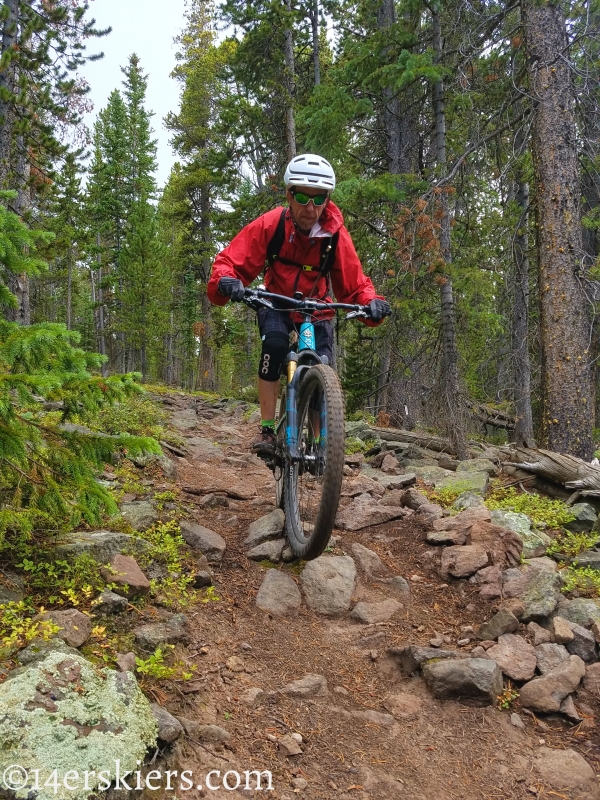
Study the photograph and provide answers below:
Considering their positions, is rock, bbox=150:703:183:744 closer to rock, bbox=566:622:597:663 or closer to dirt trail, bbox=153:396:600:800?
dirt trail, bbox=153:396:600:800

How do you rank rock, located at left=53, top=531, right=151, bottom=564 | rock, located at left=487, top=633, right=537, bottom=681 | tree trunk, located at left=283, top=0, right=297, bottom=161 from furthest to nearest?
1. tree trunk, located at left=283, top=0, right=297, bottom=161
2. rock, located at left=53, top=531, right=151, bottom=564
3. rock, located at left=487, top=633, right=537, bottom=681

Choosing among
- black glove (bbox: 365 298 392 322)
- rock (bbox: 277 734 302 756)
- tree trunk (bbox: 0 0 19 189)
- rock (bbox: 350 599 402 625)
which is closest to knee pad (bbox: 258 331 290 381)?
black glove (bbox: 365 298 392 322)

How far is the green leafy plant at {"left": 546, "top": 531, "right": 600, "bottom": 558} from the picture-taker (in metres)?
4.36

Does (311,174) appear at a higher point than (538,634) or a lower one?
higher

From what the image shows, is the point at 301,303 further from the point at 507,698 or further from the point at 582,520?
the point at 582,520

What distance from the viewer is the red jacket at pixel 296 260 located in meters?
4.44

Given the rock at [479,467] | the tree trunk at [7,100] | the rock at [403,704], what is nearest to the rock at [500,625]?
the rock at [403,704]

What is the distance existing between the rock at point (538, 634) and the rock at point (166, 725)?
7.04ft

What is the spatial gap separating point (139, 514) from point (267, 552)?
105 centimetres

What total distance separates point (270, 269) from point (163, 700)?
3.34 m

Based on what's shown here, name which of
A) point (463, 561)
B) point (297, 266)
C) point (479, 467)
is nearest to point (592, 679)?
point (463, 561)

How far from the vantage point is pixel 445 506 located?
5.46 metres

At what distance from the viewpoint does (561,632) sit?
3229 millimetres

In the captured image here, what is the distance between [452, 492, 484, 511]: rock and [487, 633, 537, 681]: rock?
189 centimetres
